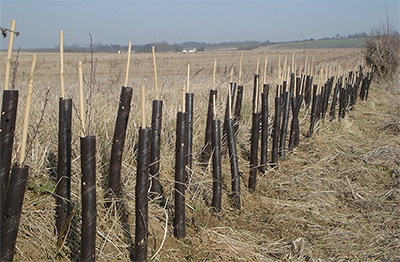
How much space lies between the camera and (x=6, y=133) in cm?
207

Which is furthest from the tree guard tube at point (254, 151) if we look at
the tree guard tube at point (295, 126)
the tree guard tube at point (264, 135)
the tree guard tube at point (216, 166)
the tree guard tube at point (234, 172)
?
the tree guard tube at point (295, 126)

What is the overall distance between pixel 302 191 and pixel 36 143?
8.91ft

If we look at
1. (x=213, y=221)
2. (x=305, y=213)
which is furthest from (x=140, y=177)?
(x=305, y=213)

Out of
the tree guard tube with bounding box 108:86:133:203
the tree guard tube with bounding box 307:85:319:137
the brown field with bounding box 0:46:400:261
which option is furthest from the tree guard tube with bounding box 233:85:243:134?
the tree guard tube with bounding box 108:86:133:203

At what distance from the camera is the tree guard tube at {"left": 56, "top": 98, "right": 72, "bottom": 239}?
2.48m

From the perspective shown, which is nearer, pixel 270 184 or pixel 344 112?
pixel 270 184

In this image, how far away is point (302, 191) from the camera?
4.05m

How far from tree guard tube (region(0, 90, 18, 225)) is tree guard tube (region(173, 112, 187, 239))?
1.24 m

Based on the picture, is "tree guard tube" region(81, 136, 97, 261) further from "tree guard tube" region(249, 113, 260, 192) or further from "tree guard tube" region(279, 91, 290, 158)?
"tree guard tube" region(279, 91, 290, 158)

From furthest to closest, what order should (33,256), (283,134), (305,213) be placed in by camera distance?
(283,134)
(305,213)
(33,256)

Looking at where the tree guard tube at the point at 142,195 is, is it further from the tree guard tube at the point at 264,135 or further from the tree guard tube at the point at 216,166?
the tree guard tube at the point at 264,135

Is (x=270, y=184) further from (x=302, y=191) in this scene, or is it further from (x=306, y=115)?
(x=306, y=115)

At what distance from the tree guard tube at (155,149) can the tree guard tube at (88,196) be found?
905mm

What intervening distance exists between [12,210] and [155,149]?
52.4 inches
